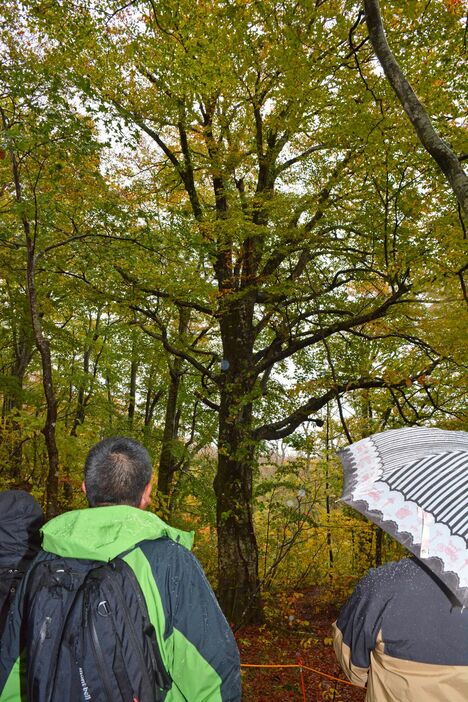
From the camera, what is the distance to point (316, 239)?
25.4 feet

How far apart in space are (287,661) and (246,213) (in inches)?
301

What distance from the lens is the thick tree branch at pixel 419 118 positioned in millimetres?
3329

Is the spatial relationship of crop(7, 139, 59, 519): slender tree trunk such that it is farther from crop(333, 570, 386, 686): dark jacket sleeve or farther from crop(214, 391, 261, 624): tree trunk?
crop(333, 570, 386, 686): dark jacket sleeve

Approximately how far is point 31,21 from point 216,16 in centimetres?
245

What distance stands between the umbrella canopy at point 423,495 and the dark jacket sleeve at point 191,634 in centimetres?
81

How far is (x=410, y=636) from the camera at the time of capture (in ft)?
5.74

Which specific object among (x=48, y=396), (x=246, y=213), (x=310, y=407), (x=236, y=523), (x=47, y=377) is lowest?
(x=236, y=523)

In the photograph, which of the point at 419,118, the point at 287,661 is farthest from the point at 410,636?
the point at 287,661

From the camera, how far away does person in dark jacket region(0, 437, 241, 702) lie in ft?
4.85

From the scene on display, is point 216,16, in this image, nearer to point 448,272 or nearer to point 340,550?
point 448,272

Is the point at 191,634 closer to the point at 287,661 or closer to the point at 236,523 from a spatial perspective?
the point at 236,523

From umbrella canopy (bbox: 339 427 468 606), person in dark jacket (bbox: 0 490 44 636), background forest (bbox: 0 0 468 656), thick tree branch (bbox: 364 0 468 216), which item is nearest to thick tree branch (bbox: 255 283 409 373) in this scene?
background forest (bbox: 0 0 468 656)

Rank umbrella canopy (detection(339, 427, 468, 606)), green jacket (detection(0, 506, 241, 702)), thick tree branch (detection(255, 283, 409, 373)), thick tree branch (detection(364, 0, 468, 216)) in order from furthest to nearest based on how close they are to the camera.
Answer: thick tree branch (detection(255, 283, 409, 373)), thick tree branch (detection(364, 0, 468, 216)), umbrella canopy (detection(339, 427, 468, 606)), green jacket (detection(0, 506, 241, 702))

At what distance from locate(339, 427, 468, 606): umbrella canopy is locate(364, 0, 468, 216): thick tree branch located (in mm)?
2040
